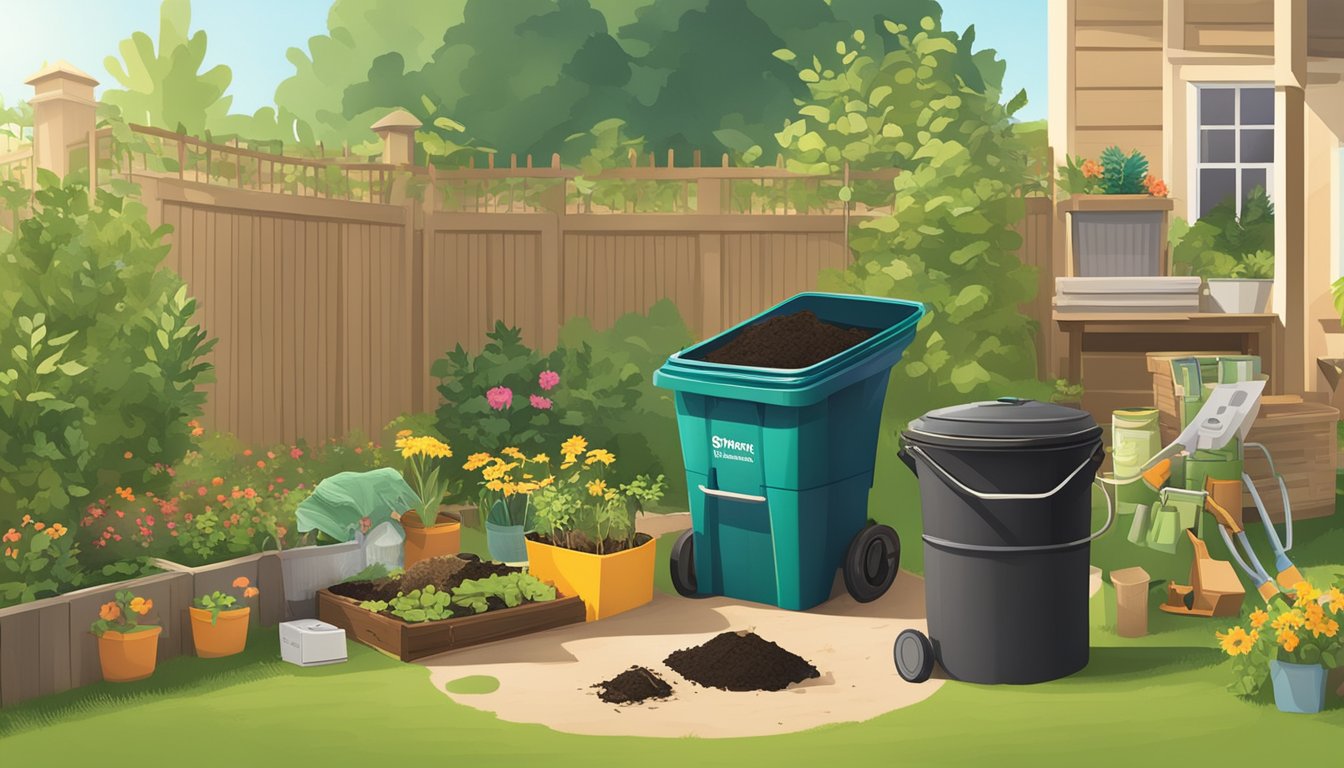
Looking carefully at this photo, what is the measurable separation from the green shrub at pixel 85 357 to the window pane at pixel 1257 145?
806 centimetres

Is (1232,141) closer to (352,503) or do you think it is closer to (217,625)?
(352,503)

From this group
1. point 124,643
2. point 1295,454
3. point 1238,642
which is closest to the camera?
point 1238,642

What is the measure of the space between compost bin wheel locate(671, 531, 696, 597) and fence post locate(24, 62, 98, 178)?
383cm

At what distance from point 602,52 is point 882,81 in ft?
24.8

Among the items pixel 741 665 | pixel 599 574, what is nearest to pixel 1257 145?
pixel 599 574

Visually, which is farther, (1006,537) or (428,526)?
(428,526)

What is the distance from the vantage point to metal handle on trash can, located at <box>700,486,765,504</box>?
21.0ft

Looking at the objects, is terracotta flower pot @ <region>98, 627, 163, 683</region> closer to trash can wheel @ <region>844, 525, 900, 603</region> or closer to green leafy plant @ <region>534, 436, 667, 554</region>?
green leafy plant @ <region>534, 436, 667, 554</region>

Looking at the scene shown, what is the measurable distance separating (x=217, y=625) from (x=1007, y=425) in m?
3.36

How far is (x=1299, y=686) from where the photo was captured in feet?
15.5

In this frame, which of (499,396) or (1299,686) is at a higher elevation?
(499,396)

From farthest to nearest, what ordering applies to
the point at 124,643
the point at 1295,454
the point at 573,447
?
the point at 1295,454 < the point at 573,447 < the point at 124,643

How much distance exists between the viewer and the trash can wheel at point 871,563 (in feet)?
21.4

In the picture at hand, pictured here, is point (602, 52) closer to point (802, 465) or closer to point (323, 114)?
point (323, 114)
